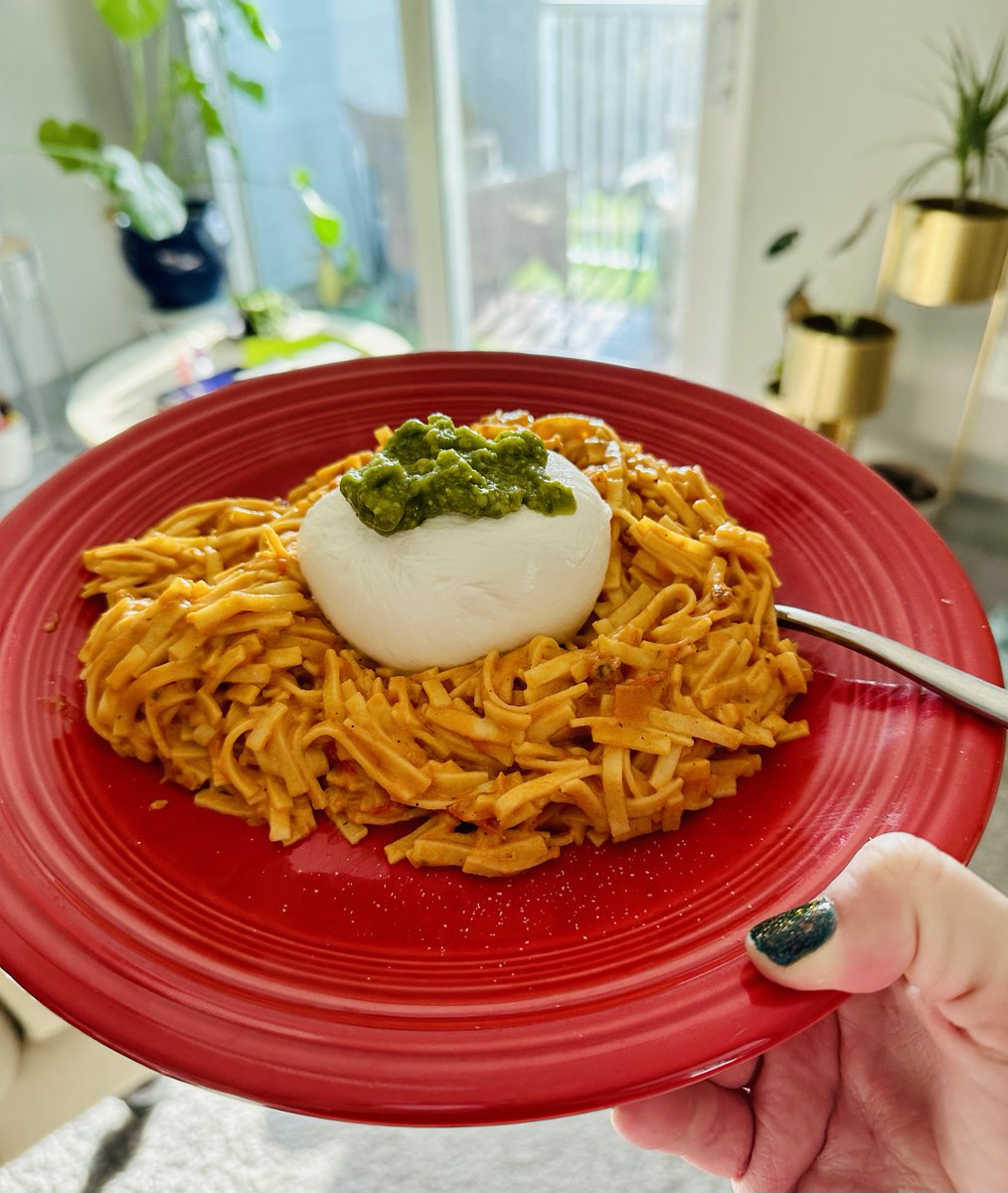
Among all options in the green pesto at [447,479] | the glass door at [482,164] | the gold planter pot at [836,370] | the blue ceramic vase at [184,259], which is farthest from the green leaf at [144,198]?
the green pesto at [447,479]

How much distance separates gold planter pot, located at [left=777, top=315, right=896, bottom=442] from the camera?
2.39 meters

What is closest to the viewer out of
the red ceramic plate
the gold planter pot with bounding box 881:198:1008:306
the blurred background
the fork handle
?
the red ceramic plate

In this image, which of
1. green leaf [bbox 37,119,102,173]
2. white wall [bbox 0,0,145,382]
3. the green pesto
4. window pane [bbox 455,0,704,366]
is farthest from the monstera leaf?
the green pesto

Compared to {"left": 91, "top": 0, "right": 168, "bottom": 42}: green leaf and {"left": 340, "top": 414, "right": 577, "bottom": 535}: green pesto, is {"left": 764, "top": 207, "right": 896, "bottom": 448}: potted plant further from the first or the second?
{"left": 91, "top": 0, "right": 168, "bottom": 42}: green leaf

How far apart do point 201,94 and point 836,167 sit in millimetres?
2361

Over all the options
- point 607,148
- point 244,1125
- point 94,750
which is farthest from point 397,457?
point 607,148

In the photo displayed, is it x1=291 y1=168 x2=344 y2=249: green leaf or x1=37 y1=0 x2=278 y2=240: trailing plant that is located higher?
x1=37 y1=0 x2=278 y2=240: trailing plant

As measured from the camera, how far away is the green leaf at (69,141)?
138 inches

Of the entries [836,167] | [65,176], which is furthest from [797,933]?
[65,176]

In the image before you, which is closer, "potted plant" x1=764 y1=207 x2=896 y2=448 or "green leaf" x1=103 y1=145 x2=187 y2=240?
"potted plant" x1=764 y1=207 x2=896 y2=448

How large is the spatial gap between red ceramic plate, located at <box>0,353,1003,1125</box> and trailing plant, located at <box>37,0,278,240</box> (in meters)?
2.32

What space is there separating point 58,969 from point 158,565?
614mm

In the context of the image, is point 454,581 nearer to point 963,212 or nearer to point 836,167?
point 963,212

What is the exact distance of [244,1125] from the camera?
4.90 feet
